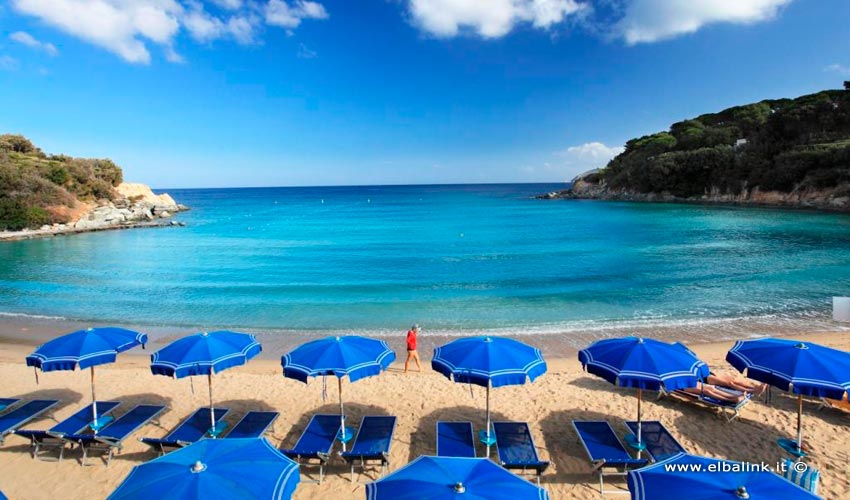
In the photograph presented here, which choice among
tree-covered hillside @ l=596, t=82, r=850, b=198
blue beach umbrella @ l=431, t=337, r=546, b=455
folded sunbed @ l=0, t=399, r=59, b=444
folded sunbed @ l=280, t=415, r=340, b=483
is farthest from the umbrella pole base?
tree-covered hillside @ l=596, t=82, r=850, b=198

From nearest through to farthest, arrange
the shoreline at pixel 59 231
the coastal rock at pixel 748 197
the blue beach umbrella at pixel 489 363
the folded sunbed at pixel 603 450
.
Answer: the blue beach umbrella at pixel 489 363, the folded sunbed at pixel 603 450, the shoreline at pixel 59 231, the coastal rock at pixel 748 197

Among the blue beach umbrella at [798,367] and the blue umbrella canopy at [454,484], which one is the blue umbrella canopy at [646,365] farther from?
the blue umbrella canopy at [454,484]

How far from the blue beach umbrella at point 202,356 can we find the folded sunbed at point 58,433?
2.43 meters

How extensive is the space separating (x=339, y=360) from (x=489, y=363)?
246 cm

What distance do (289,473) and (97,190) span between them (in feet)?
256

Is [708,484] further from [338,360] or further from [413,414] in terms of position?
[413,414]

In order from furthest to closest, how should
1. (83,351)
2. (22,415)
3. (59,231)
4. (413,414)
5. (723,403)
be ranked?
(59,231)
(413,414)
(723,403)
(22,415)
(83,351)

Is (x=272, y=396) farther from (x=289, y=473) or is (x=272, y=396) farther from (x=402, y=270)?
(x=402, y=270)

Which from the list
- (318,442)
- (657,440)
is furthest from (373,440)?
(657,440)

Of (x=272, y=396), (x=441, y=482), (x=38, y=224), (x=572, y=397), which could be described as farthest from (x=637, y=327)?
(x=38, y=224)

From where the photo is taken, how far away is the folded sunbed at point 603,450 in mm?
7129

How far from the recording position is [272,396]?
10.7 meters

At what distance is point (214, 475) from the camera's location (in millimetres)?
4359

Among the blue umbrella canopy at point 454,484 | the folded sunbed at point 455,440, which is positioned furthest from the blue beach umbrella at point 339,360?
the blue umbrella canopy at point 454,484
